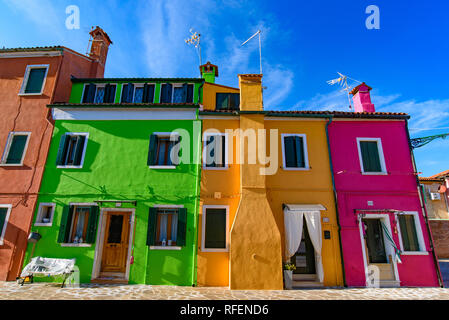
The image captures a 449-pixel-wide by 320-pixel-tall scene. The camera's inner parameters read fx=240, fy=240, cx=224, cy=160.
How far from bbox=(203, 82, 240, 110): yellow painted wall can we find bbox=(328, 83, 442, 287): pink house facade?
17.4 feet

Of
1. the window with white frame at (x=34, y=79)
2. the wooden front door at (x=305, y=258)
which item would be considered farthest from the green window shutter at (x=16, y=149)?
the wooden front door at (x=305, y=258)

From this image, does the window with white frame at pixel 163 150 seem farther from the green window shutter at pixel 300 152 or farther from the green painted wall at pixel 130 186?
the green window shutter at pixel 300 152

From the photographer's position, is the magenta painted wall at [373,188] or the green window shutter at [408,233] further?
the green window shutter at [408,233]

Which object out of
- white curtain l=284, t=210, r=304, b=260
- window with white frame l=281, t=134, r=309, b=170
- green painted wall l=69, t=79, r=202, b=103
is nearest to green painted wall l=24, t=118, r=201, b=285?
green painted wall l=69, t=79, r=202, b=103

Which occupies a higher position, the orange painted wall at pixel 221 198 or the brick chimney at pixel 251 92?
the brick chimney at pixel 251 92

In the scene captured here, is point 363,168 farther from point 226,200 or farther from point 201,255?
point 201,255

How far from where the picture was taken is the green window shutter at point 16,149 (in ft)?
31.8

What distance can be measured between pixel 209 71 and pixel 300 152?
743 cm

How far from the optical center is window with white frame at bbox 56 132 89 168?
9593 millimetres

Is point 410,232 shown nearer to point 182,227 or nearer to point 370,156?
point 370,156

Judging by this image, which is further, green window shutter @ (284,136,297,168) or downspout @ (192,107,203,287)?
green window shutter @ (284,136,297,168)

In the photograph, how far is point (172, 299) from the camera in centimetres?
684

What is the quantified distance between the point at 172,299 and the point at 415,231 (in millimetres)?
9111

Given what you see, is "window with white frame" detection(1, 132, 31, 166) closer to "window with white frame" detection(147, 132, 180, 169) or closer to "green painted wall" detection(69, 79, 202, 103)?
"green painted wall" detection(69, 79, 202, 103)
